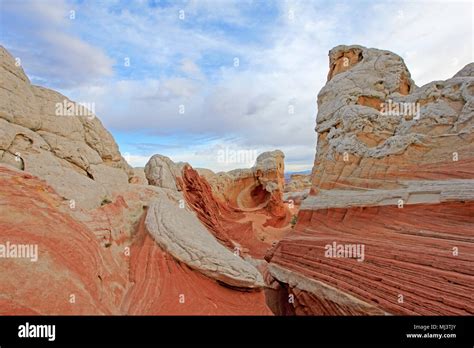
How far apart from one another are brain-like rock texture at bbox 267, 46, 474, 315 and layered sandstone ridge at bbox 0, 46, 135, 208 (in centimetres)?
543

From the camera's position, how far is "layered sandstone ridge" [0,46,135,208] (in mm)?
5094

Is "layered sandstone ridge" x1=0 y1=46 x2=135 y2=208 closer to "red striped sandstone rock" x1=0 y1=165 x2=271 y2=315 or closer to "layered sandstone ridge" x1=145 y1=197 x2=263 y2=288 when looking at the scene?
"red striped sandstone rock" x1=0 y1=165 x2=271 y2=315

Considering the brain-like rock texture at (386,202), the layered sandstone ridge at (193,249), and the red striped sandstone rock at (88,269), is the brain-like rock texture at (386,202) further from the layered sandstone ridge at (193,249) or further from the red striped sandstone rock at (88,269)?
the red striped sandstone rock at (88,269)

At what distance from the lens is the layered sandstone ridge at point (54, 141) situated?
509cm

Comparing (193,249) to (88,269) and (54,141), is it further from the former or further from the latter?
(54,141)

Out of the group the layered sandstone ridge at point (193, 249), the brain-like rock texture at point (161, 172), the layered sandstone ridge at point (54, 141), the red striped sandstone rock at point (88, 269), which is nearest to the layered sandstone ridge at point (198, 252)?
the layered sandstone ridge at point (193, 249)

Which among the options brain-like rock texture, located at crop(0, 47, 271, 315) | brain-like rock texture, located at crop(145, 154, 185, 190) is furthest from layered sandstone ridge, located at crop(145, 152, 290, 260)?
brain-like rock texture, located at crop(0, 47, 271, 315)

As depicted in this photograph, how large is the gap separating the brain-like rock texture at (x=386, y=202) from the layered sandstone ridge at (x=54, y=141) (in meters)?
5.43

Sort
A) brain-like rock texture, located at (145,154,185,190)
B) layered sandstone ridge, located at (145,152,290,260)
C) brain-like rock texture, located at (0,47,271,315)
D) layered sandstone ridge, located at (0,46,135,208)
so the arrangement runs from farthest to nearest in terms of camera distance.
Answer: brain-like rock texture, located at (145,154,185,190)
layered sandstone ridge, located at (145,152,290,260)
layered sandstone ridge, located at (0,46,135,208)
brain-like rock texture, located at (0,47,271,315)

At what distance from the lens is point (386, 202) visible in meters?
7.95

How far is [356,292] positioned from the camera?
5867 mm

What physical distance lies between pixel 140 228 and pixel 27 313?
2.81m

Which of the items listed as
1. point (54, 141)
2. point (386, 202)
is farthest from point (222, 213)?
point (54, 141)
